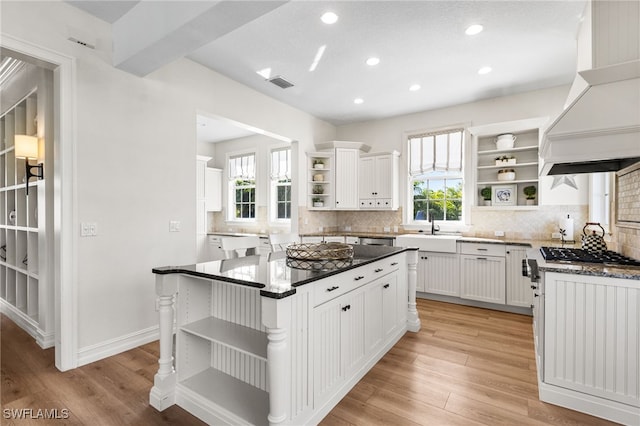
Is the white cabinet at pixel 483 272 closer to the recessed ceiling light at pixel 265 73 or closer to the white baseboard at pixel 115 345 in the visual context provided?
the recessed ceiling light at pixel 265 73

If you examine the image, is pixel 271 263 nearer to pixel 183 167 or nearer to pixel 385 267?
pixel 385 267

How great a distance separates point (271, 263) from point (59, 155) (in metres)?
1.98

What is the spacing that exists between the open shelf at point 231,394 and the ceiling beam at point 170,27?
2419 mm

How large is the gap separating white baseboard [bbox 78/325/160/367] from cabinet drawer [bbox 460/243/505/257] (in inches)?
154

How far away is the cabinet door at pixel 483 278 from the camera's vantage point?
403cm

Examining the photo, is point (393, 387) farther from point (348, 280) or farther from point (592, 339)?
point (592, 339)

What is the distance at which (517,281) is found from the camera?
3.92 metres

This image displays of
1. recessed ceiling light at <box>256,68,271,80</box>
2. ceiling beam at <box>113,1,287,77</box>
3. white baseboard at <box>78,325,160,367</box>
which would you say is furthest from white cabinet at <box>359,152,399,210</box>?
white baseboard at <box>78,325,160,367</box>

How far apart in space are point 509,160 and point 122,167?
4821 millimetres

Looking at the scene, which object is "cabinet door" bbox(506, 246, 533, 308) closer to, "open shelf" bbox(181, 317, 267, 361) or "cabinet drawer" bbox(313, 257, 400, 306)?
"cabinet drawer" bbox(313, 257, 400, 306)

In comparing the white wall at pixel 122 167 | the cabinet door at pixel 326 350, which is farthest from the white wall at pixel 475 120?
the cabinet door at pixel 326 350

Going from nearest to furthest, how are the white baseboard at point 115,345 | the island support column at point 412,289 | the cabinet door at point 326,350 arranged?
the cabinet door at point 326,350 < the white baseboard at point 115,345 < the island support column at point 412,289

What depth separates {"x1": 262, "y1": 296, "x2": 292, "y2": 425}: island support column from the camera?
1.49m

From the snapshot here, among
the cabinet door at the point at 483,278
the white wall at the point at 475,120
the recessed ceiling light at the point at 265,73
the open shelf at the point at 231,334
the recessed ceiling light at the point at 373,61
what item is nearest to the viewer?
the open shelf at the point at 231,334
